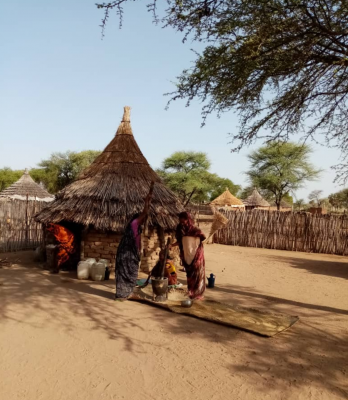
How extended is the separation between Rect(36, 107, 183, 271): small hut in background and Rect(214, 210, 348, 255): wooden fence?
6.47m

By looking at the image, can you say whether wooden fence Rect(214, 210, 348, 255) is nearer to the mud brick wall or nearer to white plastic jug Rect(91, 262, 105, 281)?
the mud brick wall

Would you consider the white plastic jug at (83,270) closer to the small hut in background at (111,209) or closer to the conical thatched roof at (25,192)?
the small hut in background at (111,209)

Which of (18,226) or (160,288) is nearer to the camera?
(160,288)

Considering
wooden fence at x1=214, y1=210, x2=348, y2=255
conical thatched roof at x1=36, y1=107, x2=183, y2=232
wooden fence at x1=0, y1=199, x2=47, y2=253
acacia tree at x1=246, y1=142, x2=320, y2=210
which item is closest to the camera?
conical thatched roof at x1=36, y1=107, x2=183, y2=232

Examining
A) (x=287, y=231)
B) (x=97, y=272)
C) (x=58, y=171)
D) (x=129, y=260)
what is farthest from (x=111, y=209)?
(x=58, y=171)

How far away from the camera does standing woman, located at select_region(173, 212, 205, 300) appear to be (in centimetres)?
622

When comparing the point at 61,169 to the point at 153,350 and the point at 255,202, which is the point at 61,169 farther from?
the point at 153,350

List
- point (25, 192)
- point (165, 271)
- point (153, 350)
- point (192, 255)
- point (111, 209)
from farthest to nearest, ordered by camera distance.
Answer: point (25, 192)
point (111, 209)
point (165, 271)
point (192, 255)
point (153, 350)

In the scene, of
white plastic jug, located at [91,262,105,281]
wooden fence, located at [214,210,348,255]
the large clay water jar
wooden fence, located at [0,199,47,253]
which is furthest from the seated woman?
wooden fence, located at [214,210,348,255]

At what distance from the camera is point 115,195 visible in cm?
876

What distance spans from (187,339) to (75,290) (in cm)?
306

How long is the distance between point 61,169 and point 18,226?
29.7 meters

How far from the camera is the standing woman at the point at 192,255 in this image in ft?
20.4

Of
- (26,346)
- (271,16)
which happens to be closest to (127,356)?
(26,346)
